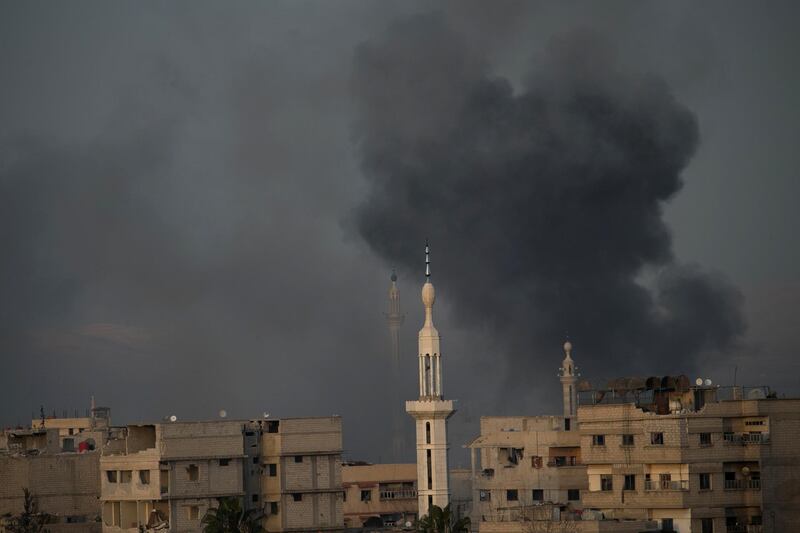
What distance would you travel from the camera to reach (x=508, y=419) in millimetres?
109562

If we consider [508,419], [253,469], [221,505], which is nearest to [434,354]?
[508,419]

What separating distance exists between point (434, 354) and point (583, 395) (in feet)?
38.7

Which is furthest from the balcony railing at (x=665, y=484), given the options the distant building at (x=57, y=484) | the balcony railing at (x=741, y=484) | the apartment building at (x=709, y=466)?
the distant building at (x=57, y=484)

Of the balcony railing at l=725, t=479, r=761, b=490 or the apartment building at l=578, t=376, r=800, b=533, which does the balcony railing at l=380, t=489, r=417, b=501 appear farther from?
the balcony railing at l=725, t=479, r=761, b=490

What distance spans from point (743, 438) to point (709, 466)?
254cm

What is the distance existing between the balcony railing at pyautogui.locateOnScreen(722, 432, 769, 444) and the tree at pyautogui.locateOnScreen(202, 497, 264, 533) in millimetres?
25044

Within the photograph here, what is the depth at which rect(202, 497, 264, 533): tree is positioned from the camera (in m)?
87.3

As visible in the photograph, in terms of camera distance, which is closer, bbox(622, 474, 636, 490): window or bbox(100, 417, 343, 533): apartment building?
bbox(622, 474, 636, 490): window

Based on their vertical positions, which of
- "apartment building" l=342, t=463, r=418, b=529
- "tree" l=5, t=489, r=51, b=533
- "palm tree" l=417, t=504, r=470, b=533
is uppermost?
"apartment building" l=342, t=463, r=418, b=529

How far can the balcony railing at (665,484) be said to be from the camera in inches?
3514

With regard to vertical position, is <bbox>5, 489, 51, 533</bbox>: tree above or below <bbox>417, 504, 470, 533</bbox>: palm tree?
above

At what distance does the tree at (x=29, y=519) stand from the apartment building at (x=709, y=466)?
31.2 m

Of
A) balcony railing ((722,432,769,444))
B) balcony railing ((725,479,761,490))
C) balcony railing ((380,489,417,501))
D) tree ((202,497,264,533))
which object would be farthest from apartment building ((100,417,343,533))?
balcony railing ((380,489,417,501))

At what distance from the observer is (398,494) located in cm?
12738
